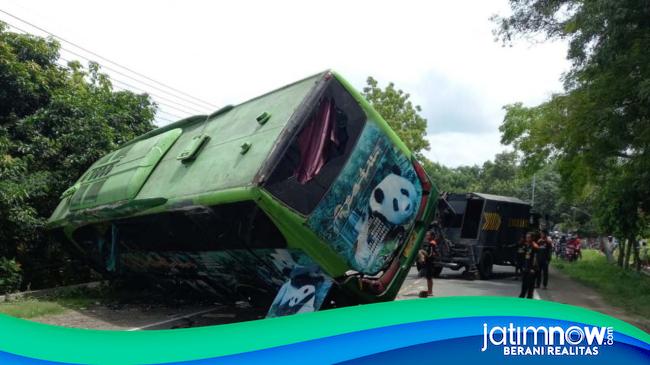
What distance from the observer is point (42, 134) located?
40.9ft

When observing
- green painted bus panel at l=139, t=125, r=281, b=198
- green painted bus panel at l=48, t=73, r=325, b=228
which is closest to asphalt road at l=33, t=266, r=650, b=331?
green painted bus panel at l=48, t=73, r=325, b=228

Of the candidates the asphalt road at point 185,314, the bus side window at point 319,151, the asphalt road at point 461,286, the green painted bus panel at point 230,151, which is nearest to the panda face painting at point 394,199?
the bus side window at point 319,151

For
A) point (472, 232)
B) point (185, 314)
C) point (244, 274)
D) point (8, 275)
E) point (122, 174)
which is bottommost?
point (8, 275)

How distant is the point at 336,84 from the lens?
6.37 m

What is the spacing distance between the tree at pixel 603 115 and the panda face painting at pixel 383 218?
452 cm

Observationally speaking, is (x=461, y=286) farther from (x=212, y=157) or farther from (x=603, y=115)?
(x=212, y=157)

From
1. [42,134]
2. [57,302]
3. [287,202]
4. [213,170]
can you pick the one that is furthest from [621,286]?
[42,134]

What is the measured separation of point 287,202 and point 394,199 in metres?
1.80

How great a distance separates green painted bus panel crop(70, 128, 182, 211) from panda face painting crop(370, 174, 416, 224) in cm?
344

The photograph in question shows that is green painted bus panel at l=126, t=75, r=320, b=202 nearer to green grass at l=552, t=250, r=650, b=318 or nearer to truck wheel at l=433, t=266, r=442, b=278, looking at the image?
green grass at l=552, t=250, r=650, b=318

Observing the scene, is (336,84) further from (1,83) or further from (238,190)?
(1,83)

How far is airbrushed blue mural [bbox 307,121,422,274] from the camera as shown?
235 inches

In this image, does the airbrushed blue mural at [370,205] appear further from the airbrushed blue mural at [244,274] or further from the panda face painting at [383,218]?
the airbrushed blue mural at [244,274]

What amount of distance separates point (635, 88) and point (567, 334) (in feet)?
26.3
